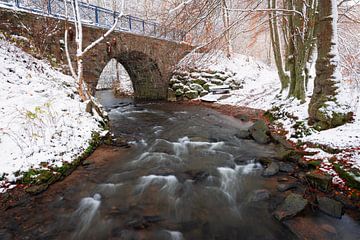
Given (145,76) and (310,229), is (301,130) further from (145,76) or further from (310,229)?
(145,76)

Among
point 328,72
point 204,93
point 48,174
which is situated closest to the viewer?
point 48,174

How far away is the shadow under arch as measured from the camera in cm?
1428

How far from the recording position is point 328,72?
218 inches

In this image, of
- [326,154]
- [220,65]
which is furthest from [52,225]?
[220,65]

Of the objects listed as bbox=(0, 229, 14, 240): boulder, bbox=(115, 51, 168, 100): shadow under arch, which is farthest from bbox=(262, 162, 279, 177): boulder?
bbox=(115, 51, 168, 100): shadow under arch

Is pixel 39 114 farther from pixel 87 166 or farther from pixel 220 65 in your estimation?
pixel 220 65

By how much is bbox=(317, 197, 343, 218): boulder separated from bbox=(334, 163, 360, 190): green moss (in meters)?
0.48

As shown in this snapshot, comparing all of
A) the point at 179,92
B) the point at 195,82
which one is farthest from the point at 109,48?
the point at 195,82

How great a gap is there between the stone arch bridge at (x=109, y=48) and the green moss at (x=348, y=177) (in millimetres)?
3917

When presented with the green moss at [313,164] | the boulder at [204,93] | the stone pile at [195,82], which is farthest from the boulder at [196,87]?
the green moss at [313,164]

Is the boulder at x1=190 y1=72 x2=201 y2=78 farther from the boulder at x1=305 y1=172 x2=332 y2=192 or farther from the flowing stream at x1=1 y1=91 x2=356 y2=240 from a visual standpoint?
the boulder at x1=305 y1=172 x2=332 y2=192

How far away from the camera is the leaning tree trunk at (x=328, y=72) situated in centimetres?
531

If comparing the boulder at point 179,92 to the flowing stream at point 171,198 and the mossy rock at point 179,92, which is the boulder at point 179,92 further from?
the flowing stream at point 171,198

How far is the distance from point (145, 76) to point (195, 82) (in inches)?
147
